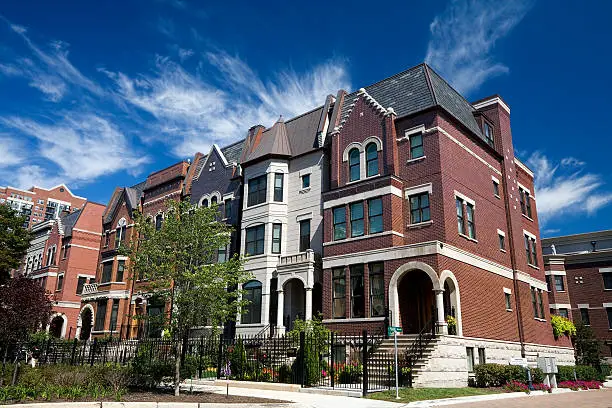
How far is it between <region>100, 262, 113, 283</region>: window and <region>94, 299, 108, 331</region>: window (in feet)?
6.25

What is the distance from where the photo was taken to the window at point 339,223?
2794 cm

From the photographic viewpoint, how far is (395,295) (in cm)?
2412

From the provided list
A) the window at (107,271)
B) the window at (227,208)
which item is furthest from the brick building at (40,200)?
the window at (227,208)

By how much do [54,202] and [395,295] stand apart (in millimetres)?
158470

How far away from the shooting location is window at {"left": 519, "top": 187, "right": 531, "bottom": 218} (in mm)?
34400

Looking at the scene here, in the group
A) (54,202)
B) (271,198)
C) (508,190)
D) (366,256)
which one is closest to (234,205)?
(271,198)

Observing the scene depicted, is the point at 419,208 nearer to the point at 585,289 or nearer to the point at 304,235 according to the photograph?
the point at 304,235

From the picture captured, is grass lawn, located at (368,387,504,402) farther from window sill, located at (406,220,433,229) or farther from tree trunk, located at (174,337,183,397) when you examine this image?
window sill, located at (406,220,433,229)

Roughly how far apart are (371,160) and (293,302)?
9.81 m

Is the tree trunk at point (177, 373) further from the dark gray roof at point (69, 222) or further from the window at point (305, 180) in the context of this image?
the dark gray roof at point (69, 222)

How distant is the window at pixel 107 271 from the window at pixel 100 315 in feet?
6.25

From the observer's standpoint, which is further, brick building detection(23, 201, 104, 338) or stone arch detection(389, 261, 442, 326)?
brick building detection(23, 201, 104, 338)

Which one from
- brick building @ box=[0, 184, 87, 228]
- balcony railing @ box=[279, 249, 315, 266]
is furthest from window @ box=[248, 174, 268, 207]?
brick building @ box=[0, 184, 87, 228]

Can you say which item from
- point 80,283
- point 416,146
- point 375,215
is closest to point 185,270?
point 375,215
